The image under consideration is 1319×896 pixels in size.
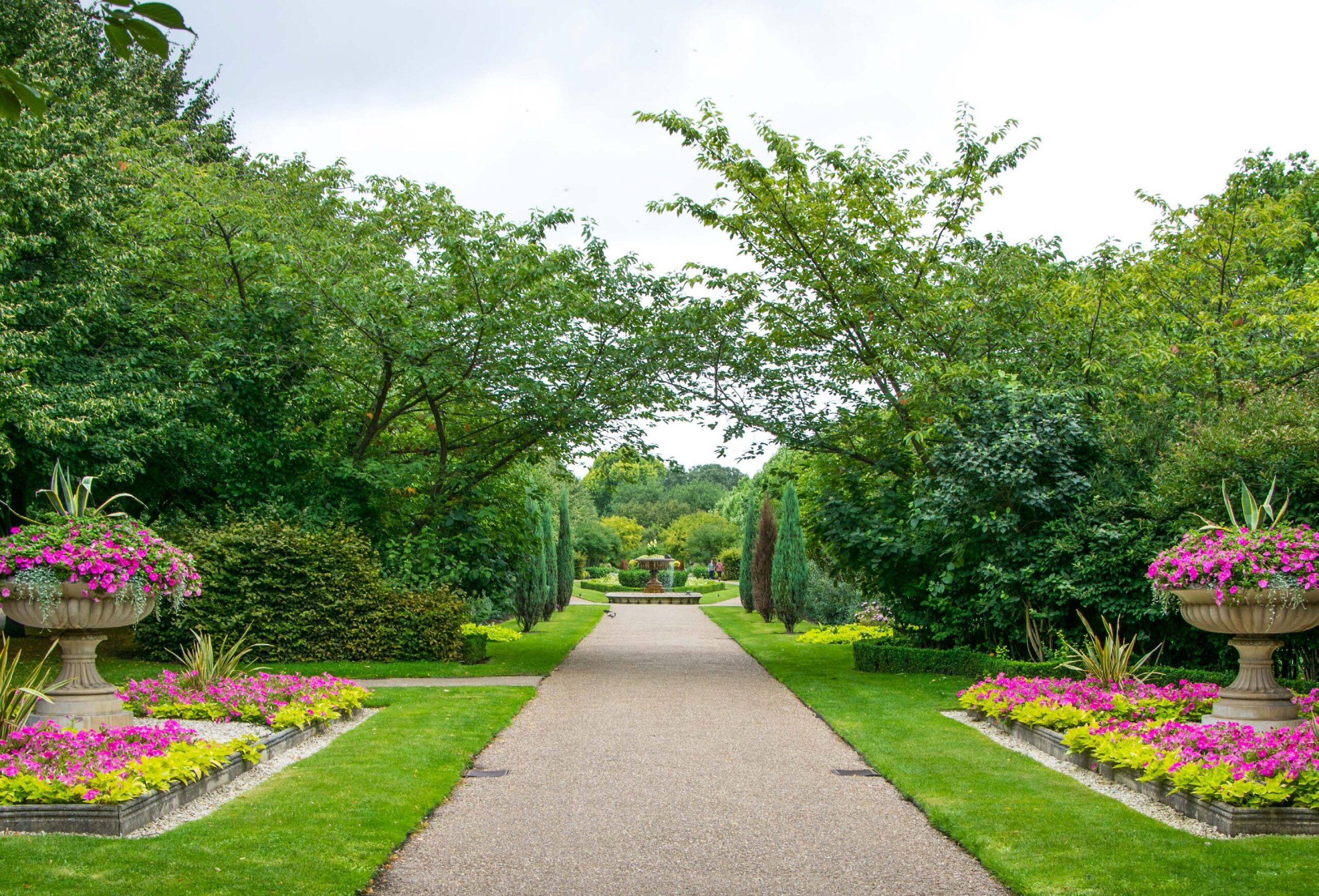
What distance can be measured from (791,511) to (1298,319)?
476 inches

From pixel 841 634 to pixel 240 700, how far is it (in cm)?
1257

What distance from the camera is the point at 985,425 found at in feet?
39.0

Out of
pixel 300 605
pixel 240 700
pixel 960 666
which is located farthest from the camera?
pixel 300 605

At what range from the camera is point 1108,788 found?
21.4 feet

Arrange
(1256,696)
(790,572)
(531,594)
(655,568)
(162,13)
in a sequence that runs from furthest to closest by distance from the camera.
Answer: (655,568) < (531,594) < (790,572) < (1256,696) < (162,13)

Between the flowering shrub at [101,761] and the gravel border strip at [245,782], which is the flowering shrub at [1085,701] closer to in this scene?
the gravel border strip at [245,782]

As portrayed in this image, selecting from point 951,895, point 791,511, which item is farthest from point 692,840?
point 791,511

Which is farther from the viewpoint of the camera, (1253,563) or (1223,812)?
(1253,563)

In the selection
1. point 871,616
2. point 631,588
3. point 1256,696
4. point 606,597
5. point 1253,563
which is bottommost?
point 606,597

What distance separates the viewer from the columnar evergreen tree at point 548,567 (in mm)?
23469

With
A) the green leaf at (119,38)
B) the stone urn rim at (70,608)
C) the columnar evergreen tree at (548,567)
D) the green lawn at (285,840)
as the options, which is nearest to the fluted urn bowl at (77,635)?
the stone urn rim at (70,608)

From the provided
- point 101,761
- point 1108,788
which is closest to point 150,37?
point 101,761

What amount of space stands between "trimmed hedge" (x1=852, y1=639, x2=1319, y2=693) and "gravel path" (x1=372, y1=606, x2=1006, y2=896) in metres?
2.83

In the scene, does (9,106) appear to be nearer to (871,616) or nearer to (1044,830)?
(1044,830)
